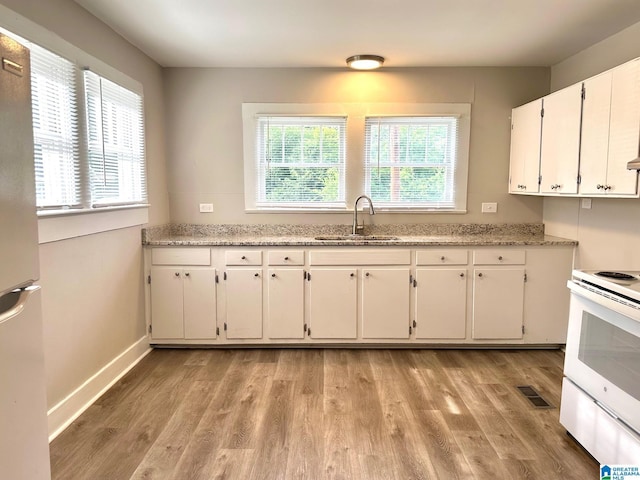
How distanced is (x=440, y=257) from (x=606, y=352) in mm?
1630

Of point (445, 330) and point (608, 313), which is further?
point (445, 330)

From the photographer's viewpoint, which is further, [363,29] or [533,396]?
[363,29]

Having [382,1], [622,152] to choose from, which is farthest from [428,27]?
[622,152]

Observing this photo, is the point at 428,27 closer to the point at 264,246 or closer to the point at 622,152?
the point at 622,152

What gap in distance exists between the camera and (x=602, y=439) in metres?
2.04

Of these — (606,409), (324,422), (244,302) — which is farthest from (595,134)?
(244,302)

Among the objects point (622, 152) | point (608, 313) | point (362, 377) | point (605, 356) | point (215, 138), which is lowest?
point (362, 377)

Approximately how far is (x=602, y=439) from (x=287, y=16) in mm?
2829

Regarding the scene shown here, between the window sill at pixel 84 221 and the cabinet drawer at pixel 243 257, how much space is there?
2.36 feet

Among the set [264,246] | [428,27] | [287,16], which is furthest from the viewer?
[264,246]

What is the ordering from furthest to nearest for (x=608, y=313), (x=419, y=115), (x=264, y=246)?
1. (x=419, y=115)
2. (x=264, y=246)
3. (x=608, y=313)

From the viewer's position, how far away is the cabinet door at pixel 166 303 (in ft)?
11.9

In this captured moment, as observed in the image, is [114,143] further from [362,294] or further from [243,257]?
[362,294]

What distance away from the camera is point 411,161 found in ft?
13.3
